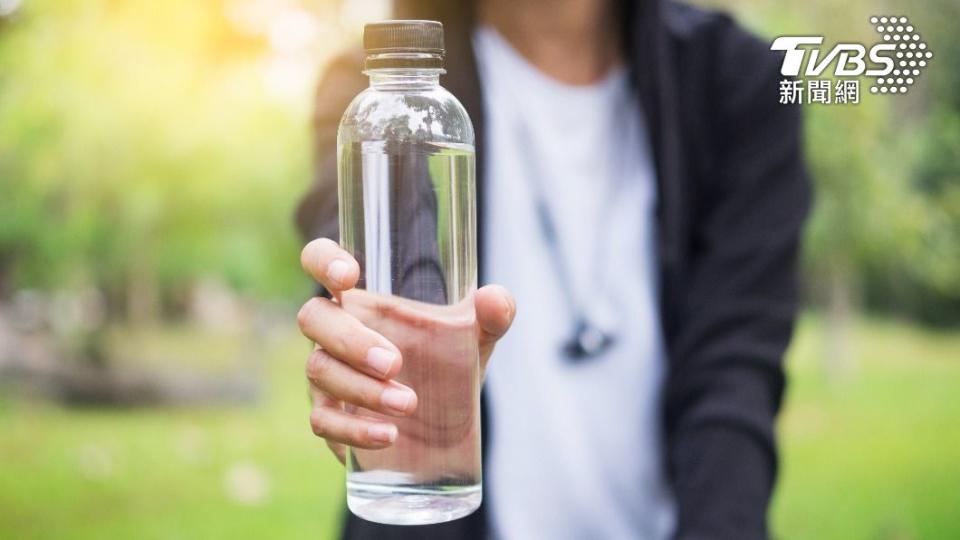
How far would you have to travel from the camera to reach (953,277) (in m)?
4.57

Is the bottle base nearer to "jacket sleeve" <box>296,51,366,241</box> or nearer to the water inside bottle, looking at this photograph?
the water inside bottle

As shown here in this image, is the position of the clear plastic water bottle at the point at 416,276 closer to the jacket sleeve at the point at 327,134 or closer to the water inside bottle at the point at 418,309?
the water inside bottle at the point at 418,309

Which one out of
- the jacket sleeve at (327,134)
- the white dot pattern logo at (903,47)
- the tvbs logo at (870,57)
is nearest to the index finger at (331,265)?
the jacket sleeve at (327,134)

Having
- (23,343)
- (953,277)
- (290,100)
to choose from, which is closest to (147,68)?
(290,100)

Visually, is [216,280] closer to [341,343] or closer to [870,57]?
[870,57]

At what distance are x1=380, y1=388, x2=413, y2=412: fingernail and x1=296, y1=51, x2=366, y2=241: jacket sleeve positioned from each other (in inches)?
17.8

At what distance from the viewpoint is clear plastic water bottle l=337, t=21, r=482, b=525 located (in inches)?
33.4

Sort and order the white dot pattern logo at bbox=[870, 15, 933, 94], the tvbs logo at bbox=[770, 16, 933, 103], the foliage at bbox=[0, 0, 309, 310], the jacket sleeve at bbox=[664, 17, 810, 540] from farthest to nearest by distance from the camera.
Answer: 1. the foliage at bbox=[0, 0, 309, 310]
2. the white dot pattern logo at bbox=[870, 15, 933, 94]
3. the tvbs logo at bbox=[770, 16, 933, 103]
4. the jacket sleeve at bbox=[664, 17, 810, 540]

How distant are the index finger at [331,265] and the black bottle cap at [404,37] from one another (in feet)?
0.53

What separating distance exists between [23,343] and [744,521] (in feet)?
10.7

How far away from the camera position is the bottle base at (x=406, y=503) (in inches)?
34.1

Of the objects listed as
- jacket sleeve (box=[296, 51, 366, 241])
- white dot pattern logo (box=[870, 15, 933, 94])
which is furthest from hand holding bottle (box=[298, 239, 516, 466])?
white dot pattern logo (box=[870, 15, 933, 94])

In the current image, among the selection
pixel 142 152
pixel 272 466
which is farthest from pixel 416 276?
pixel 142 152

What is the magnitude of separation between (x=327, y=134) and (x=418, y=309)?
1.79 feet
